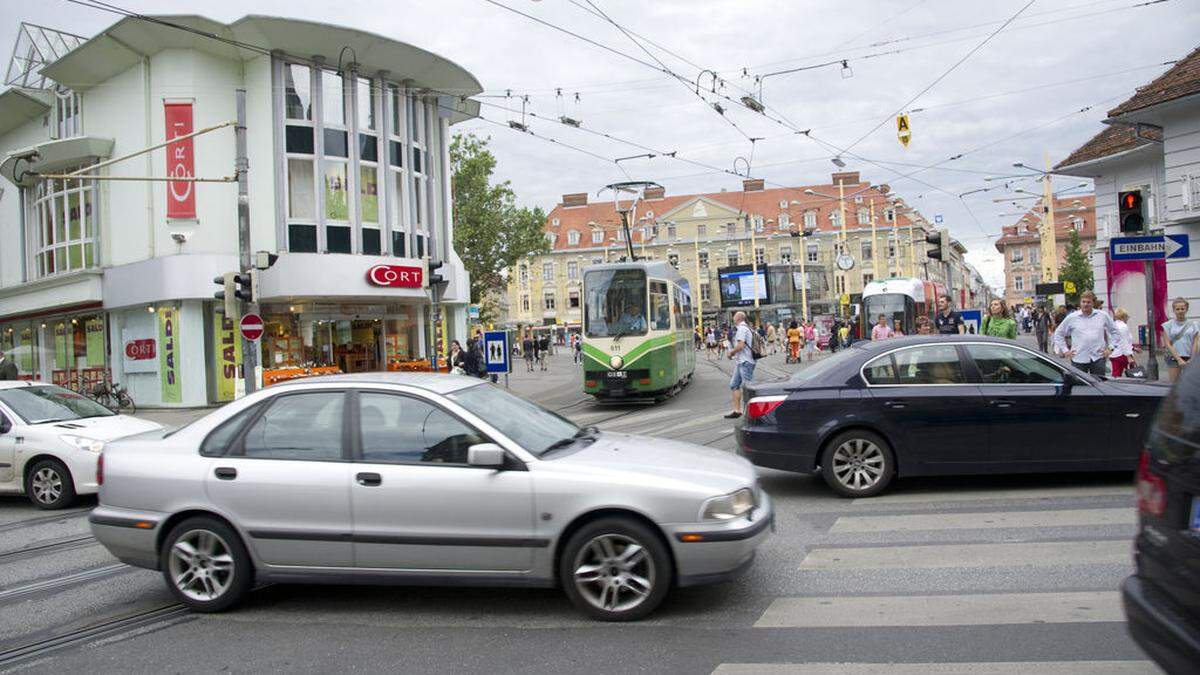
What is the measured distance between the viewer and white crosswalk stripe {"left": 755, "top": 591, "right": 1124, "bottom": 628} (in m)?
4.54

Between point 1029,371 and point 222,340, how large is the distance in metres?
21.9

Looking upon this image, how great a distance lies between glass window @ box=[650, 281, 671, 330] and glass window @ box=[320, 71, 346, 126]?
40.3 ft

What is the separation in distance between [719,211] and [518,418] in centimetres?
9087

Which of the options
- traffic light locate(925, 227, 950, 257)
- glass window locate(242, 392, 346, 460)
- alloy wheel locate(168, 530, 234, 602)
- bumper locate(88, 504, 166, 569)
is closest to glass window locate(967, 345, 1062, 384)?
glass window locate(242, 392, 346, 460)

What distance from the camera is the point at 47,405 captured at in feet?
33.0

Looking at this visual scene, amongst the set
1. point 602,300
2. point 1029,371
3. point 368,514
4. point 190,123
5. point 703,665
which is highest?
point 190,123

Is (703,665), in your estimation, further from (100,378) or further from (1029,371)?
(100,378)

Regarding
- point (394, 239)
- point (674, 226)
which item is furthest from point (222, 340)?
point (674, 226)

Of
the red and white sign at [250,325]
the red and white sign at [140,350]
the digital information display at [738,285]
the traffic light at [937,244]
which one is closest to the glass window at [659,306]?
the traffic light at [937,244]

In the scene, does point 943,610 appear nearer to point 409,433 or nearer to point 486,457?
point 486,457

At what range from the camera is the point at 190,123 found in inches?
931

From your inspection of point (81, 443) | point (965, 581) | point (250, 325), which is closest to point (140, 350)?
point (250, 325)

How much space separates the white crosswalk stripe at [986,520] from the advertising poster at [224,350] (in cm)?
2090

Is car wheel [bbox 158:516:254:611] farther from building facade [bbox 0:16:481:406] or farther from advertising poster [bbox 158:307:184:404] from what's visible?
advertising poster [bbox 158:307:184:404]
